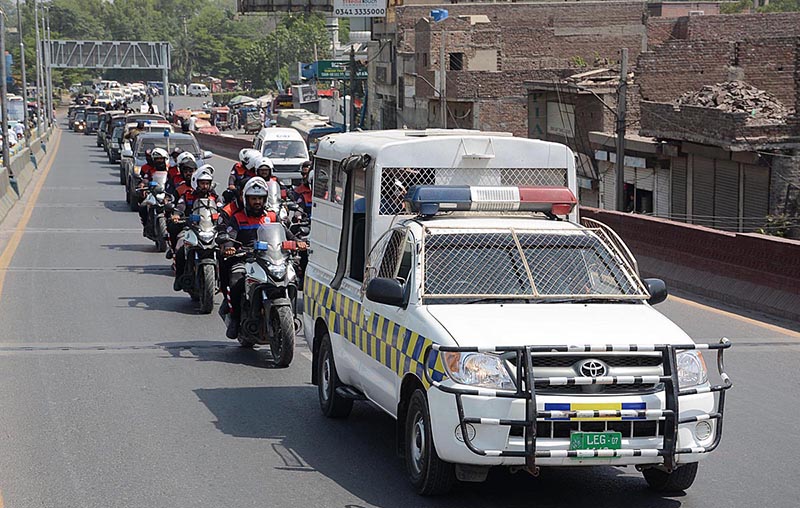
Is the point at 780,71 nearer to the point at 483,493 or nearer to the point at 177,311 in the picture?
the point at 177,311

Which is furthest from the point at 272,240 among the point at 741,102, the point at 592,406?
the point at 741,102

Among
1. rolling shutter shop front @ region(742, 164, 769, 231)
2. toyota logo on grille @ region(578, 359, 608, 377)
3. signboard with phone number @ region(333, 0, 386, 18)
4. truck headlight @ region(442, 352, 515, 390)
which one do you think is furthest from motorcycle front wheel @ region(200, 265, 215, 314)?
signboard with phone number @ region(333, 0, 386, 18)

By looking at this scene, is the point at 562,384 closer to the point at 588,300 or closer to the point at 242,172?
the point at 588,300

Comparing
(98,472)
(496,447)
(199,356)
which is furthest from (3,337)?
(496,447)

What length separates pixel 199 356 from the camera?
13.2m

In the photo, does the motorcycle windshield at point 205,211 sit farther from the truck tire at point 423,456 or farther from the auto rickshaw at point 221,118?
the auto rickshaw at point 221,118

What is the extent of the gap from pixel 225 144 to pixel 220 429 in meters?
56.4

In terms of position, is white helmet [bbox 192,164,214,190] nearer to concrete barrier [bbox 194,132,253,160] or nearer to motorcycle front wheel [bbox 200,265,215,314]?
motorcycle front wheel [bbox 200,265,215,314]

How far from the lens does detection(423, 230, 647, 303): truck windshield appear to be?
8078mm

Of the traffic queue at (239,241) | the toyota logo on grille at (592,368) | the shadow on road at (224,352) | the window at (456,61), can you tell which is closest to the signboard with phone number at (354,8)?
the window at (456,61)

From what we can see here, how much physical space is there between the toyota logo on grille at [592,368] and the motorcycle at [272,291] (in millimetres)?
5536

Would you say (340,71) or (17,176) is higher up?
(340,71)

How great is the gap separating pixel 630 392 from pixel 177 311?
10.3m

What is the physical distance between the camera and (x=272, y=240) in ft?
41.4
